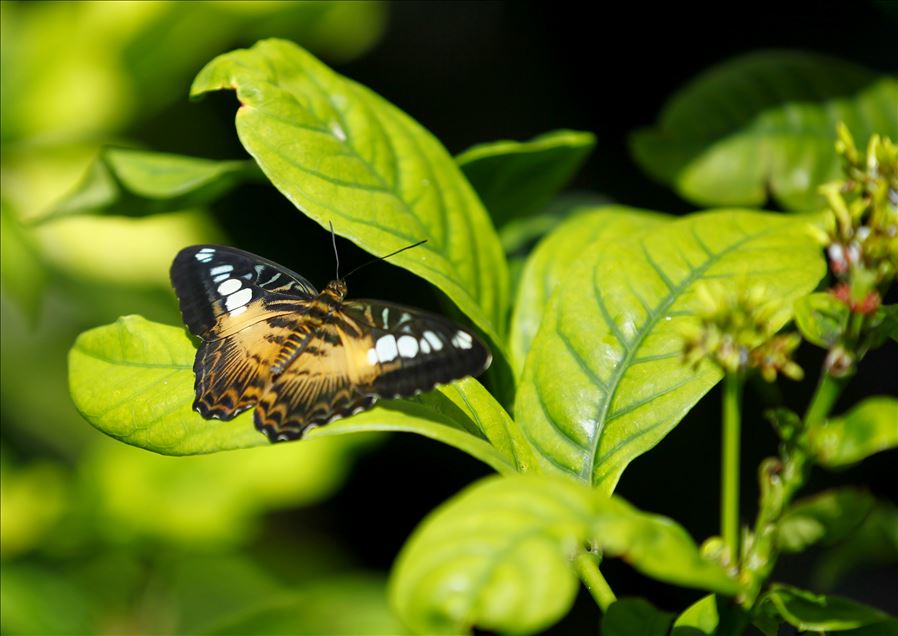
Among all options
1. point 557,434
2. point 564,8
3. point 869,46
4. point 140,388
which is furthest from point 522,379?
point 564,8

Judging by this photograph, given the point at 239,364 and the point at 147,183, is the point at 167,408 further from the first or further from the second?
the point at 147,183

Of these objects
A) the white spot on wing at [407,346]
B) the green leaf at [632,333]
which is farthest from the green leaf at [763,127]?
the white spot on wing at [407,346]

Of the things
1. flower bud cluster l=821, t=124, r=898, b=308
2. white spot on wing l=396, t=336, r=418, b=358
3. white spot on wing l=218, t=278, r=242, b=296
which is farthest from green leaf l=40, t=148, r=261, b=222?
flower bud cluster l=821, t=124, r=898, b=308

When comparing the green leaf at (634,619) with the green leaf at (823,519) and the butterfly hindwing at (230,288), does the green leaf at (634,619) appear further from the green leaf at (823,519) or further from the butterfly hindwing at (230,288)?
the butterfly hindwing at (230,288)

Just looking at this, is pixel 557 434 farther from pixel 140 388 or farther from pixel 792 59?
pixel 792 59

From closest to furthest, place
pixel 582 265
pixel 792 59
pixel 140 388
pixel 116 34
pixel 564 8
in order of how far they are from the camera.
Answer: pixel 140 388, pixel 582 265, pixel 792 59, pixel 116 34, pixel 564 8

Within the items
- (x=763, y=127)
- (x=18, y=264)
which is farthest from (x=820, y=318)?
(x=18, y=264)

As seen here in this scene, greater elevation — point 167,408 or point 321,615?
point 167,408
